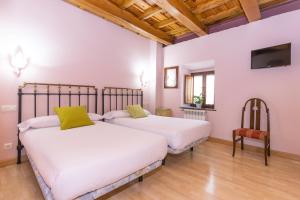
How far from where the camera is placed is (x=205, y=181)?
2.18m

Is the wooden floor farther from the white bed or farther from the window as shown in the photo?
the window

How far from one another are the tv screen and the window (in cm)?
122

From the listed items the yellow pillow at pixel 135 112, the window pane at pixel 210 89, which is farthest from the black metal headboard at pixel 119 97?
the window pane at pixel 210 89

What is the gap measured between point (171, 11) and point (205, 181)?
2891mm

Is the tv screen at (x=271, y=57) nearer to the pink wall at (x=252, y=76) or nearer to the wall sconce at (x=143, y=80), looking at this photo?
the pink wall at (x=252, y=76)

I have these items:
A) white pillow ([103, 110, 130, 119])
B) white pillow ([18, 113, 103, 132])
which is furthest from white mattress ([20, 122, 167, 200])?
white pillow ([103, 110, 130, 119])

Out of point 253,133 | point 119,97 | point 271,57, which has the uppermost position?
point 271,57

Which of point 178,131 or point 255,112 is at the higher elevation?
point 255,112

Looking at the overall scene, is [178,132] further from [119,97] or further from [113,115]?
[119,97]

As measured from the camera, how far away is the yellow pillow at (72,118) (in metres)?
2.48

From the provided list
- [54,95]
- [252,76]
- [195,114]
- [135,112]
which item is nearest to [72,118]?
[54,95]

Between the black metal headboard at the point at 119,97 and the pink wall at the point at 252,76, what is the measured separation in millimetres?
1647

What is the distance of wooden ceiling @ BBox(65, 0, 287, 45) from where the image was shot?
2.96 metres

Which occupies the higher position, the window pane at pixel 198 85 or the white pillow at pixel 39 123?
the window pane at pixel 198 85
